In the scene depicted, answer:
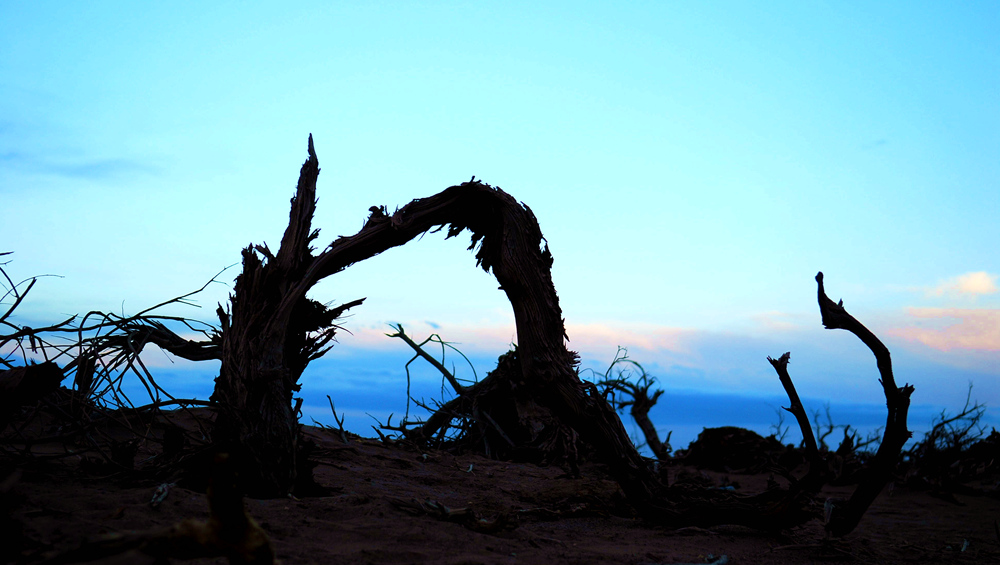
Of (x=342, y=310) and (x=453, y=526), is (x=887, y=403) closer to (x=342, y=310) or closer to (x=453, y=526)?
(x=453, y=526)

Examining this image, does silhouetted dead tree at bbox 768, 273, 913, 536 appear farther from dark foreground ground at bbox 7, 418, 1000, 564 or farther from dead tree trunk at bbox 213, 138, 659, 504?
dead tree trunk at bbox 213, 138, 659, 504

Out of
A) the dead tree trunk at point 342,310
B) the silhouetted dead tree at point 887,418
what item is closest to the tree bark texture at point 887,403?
the silhouetted dead tree at point 887,418

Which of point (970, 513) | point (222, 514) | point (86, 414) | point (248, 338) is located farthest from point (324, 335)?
point (970, 513)

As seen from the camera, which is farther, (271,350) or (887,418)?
(271,350)

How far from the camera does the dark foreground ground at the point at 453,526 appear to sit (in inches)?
124

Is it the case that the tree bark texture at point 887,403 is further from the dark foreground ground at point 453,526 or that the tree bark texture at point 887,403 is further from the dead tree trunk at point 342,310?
the dead tree trunk at point 342,310

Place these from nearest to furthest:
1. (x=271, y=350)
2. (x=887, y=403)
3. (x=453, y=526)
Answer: (x=453, y=526) → (x=887, y=403) → (x=271, y=350)

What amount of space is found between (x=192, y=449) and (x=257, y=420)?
1.67 feet

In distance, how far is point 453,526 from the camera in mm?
3830

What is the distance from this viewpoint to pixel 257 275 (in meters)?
4.70

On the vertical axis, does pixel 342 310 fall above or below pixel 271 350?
above

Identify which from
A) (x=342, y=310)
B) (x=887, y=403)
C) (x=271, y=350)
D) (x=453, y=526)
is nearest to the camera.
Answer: (x=453, y=526)

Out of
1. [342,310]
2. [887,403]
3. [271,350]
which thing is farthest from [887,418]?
[271,350]

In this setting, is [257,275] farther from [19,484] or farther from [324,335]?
[19,484]
